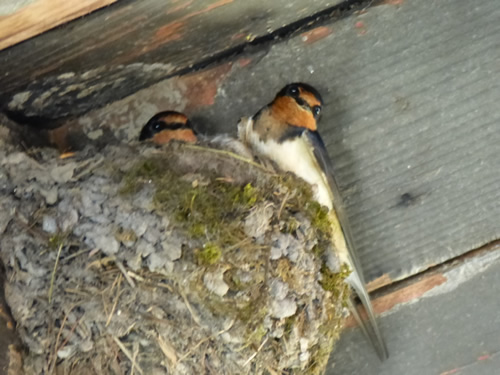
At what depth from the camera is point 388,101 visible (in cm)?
174

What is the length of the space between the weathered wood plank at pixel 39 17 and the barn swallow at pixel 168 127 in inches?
19.4

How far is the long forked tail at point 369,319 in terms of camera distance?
182 centimetres

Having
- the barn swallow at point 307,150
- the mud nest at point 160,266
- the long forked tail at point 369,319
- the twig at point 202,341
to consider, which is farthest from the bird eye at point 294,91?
the twig at point 202,341

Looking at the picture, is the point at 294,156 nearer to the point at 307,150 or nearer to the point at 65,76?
the point at 307,150

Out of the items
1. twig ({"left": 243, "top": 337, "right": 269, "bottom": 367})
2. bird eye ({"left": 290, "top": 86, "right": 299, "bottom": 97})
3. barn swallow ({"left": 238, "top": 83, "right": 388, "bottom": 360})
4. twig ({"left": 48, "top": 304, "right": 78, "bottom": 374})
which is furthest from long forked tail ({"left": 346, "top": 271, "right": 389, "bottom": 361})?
twig ({"left": 48, "top": 304, "right": 78, "bottom": 374})

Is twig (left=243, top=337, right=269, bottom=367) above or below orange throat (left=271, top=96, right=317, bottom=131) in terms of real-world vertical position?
below

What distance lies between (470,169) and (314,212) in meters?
0.46

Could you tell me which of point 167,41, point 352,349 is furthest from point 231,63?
point 352,349

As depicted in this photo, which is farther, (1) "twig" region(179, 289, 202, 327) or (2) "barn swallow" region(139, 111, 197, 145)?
(2) "barn swallow" region(139, 111, 197, 145)

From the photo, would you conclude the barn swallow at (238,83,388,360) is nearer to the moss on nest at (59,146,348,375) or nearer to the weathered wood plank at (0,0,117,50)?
the moss on nest at (59,146,348,375)

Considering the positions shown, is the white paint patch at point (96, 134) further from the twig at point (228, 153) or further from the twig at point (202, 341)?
the twig at point (202, 341)

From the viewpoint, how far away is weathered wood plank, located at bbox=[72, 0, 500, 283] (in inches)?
67.5

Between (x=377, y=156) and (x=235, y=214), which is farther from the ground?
(x=235, y=214)

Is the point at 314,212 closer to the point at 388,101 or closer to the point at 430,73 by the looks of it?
the point at 388,101
